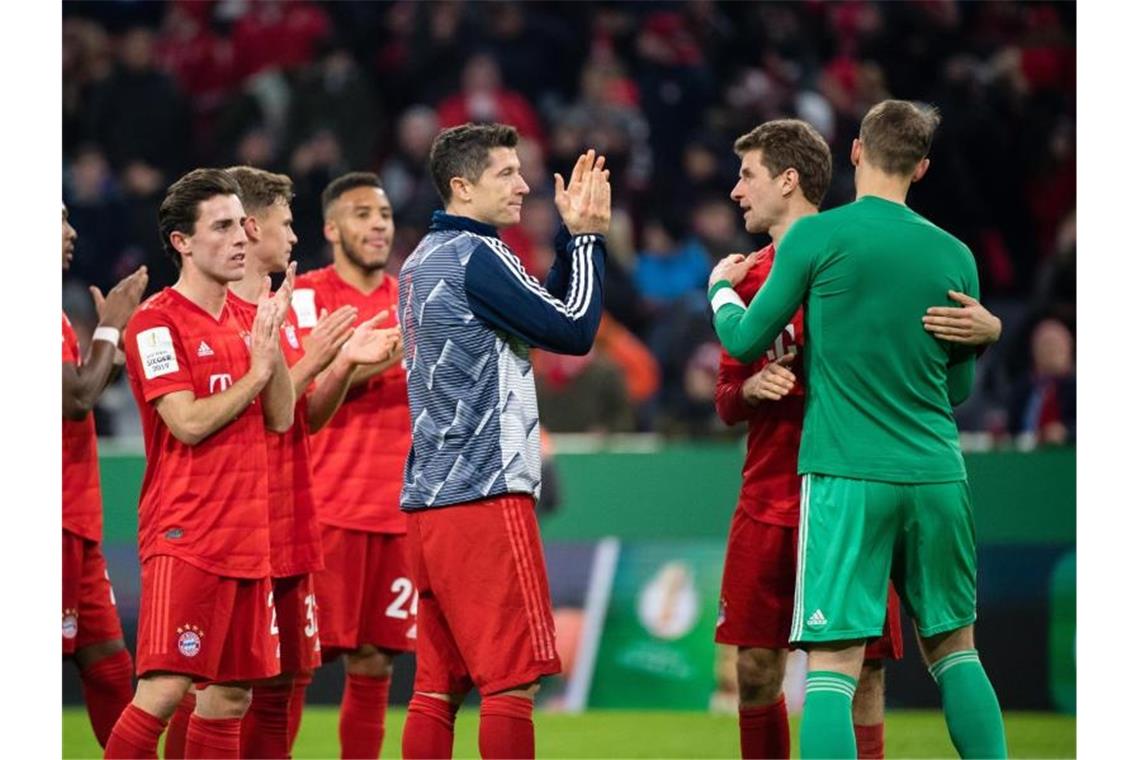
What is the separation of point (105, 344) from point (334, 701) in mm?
3751

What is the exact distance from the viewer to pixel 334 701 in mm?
9117

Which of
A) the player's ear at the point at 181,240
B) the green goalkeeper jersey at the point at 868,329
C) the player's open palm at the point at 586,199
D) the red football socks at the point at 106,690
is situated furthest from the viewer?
the red football socks at the point at 106,690

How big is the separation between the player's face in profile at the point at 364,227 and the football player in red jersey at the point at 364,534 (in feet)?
0.05

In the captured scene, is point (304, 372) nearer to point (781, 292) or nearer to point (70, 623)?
point (70, 623)

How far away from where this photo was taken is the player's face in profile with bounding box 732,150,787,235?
5.32 m

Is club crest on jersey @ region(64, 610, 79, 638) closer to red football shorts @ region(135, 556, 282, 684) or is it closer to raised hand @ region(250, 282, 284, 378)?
red football shorts @ region(135, 556, 282, 684)

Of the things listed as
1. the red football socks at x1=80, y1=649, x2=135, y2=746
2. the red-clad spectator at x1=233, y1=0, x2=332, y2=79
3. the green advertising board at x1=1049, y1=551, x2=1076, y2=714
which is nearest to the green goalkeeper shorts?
the red football socks at x1=80, y1=649, x2=135, y2=746

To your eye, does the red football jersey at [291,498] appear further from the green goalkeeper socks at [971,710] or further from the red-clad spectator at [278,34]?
the red-clad spectator at [278,34]

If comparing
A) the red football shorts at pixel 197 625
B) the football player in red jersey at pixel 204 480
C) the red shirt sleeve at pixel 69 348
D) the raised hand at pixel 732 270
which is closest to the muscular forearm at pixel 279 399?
the football player in red jersey at pixel 204 480

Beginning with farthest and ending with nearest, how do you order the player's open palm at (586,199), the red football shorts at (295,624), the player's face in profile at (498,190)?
1. the red football shorts at (295,624)
2. the player's face in profile at (498,190)
3. the player's open palm at (586,199)

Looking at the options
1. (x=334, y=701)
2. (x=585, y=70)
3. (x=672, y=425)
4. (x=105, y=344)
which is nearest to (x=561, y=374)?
(x=672, y=425)

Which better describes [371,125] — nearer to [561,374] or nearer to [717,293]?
[561,374]

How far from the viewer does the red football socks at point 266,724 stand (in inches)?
228

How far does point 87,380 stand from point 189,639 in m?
1.27
